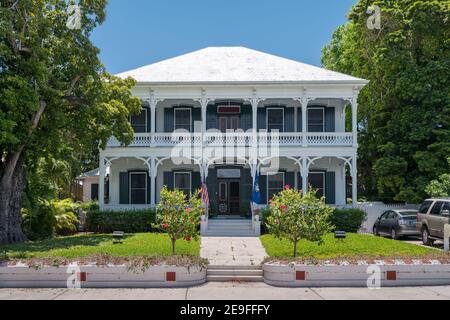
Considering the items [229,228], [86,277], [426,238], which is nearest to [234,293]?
[86,277]

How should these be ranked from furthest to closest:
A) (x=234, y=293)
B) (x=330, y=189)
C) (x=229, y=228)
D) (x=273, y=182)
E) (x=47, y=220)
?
1. (x=273, y=182)
2. (x=330, y=189)
3. (x=229, y=228)
4. (x=47, y=220)
5. (x=234, y=293)

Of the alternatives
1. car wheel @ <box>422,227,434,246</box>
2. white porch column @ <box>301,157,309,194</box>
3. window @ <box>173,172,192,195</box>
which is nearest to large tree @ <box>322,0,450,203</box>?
white porch column @ <box>301,157,309,194</box>

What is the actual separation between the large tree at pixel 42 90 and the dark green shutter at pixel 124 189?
5.54m

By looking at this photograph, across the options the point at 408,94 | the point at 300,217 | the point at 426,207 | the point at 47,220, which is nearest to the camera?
the point at 300,217

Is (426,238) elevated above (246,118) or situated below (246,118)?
Result: below

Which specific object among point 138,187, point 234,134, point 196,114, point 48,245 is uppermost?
point 196,114

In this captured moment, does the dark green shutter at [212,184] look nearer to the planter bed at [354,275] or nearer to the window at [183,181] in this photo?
the window at [183,181]

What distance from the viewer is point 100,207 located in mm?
24625

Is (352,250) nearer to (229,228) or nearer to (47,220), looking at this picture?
(229,228)

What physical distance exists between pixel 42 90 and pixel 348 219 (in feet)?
46.6

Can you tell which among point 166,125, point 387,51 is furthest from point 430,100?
point 166,125

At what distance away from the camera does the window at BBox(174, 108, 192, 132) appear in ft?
86.8

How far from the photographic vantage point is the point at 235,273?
13.0 meters

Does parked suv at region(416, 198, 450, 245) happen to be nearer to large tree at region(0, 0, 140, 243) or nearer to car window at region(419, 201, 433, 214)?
car window at region(419, 201, 433, 214)
